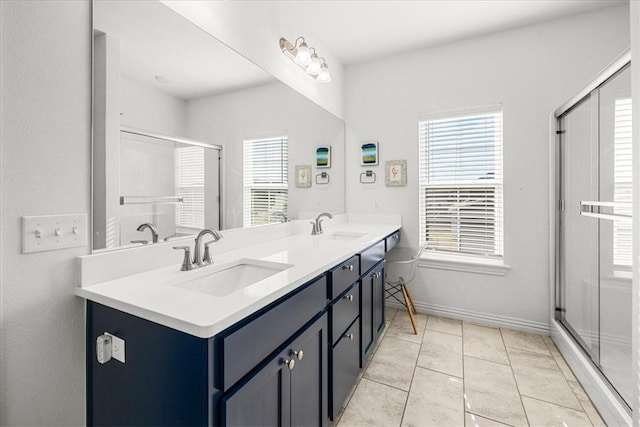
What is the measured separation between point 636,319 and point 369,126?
2.48 meters

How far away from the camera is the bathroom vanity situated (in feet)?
2.53

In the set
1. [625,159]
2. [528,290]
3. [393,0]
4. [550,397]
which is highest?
[393,0]

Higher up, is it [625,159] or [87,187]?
[625,159]

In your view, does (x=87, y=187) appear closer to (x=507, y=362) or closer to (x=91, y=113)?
(x=91, y=113)

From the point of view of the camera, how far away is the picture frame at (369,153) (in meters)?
3.08

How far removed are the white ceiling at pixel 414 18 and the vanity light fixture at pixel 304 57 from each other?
9.7 inches

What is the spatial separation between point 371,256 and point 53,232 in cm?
166

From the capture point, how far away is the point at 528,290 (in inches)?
101

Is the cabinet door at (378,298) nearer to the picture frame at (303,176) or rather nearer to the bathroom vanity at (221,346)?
the bathroom vanity at (221,346)

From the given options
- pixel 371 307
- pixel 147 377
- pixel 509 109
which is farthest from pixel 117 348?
pixel 509 109

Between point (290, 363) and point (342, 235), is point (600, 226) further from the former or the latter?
point (290, 363)

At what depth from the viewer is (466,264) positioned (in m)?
2.76

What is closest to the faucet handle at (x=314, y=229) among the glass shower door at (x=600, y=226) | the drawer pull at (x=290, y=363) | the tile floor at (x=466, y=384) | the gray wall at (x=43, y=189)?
the tile floor at (x=466, y=384)

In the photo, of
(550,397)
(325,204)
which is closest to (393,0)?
(325,204)
